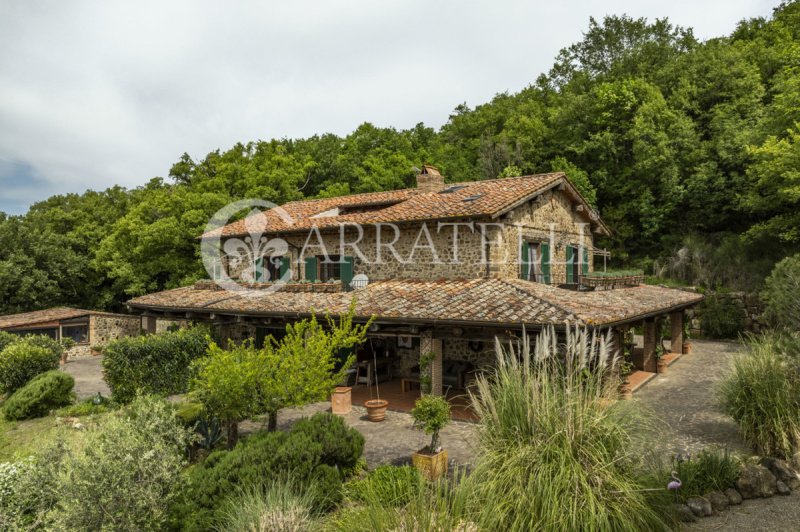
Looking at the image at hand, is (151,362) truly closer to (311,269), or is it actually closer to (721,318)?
(311,269)

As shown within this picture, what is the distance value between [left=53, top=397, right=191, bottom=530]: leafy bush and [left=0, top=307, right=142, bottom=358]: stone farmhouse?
1883 cm

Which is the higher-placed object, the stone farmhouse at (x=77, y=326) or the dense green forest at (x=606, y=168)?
the dense green forest at (x=606, y=168)

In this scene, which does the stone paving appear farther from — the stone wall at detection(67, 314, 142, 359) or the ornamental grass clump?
the stone wall at detection(67, 314, 142, 359)

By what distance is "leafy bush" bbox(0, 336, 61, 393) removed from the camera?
591 inches

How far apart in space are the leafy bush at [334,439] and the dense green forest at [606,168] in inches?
748

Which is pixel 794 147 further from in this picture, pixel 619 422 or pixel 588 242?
pixel 619 422

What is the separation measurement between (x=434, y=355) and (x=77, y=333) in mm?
22080

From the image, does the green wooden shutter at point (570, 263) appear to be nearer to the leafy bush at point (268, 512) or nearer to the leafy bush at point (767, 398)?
the leafy bush at point (767, 398)

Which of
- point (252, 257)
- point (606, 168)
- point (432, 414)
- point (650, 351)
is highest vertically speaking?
point (606, 168)

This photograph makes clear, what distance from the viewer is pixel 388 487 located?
576cm

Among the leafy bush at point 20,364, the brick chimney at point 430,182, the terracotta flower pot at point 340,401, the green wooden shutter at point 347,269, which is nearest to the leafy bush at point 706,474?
the terracotta flower pot at point 340,401

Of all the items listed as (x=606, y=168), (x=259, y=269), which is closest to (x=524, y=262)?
(x=259, y=269)

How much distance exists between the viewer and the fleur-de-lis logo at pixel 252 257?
17359 mm

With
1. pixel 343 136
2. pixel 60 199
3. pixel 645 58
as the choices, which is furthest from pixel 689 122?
pixel 60 199
